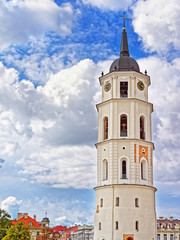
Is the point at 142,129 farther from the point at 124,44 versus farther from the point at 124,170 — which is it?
the point at 124,44

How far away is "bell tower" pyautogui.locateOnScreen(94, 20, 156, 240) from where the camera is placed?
4672 cm

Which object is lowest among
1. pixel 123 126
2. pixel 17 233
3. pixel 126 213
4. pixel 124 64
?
pixel 17 233

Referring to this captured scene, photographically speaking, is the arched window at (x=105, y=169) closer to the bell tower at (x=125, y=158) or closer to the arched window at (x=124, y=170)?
the bell tower at (x=125, y=158)

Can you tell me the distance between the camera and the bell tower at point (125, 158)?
46719 millimetres

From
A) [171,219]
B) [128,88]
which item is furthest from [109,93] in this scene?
[171,219]

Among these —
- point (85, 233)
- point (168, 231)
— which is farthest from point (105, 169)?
point (85, 233)

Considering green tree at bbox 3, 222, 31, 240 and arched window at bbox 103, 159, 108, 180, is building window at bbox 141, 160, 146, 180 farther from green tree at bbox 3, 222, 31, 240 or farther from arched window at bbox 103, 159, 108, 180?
green tree at bbox 3, 222, 31, 240

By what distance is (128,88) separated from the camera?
5234cm

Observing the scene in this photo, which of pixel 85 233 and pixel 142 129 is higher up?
pixel 142 129

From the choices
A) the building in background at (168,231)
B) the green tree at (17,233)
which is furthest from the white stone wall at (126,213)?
the building in background at (168,231)

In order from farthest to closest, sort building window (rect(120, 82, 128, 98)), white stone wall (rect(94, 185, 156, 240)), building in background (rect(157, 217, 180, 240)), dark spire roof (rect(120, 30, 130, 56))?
building in background (rect(157, 217, 180, 240)) < dark spire roof (rect(120, 30, 130, 56)) < building window (rect(120, 82, 128, 98)) < white stone wall (rect(94, 185, 156, 240))

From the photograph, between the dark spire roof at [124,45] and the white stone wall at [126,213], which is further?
the dark spire roof at [124,45]

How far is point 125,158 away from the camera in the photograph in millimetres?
49125

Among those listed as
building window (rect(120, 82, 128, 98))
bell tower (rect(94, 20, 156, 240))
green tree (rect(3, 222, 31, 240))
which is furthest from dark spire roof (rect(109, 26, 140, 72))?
green tree (rect(3, 222, 31, 240))
